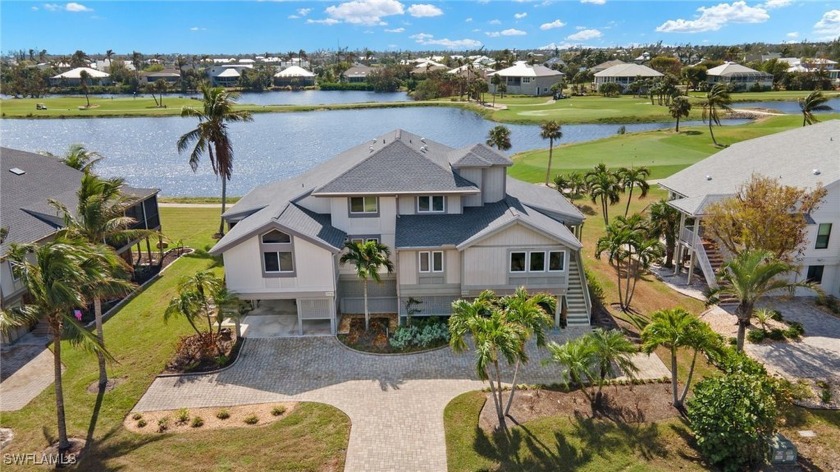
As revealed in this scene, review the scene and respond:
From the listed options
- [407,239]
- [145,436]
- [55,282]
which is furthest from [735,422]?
[55,282]

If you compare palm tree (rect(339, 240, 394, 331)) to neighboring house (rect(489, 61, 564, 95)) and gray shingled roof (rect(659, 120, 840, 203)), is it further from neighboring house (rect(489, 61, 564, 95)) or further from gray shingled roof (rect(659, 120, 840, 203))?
neighboring house (rect(489, 61, 564, 95))

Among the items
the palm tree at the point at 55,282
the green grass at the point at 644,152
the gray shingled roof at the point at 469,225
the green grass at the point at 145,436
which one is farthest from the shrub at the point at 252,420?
the green grass at the point at 644,152

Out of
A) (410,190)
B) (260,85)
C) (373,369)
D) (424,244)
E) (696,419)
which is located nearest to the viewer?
(696,419)

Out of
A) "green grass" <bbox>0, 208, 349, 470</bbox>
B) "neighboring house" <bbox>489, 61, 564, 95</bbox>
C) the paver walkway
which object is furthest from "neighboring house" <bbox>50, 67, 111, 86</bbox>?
the paver walkway

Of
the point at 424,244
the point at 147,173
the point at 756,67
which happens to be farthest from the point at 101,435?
the point at 756,67

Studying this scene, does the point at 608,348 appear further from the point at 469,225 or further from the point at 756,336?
the point at 756,336

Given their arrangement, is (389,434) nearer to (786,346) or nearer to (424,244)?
(424,244)
